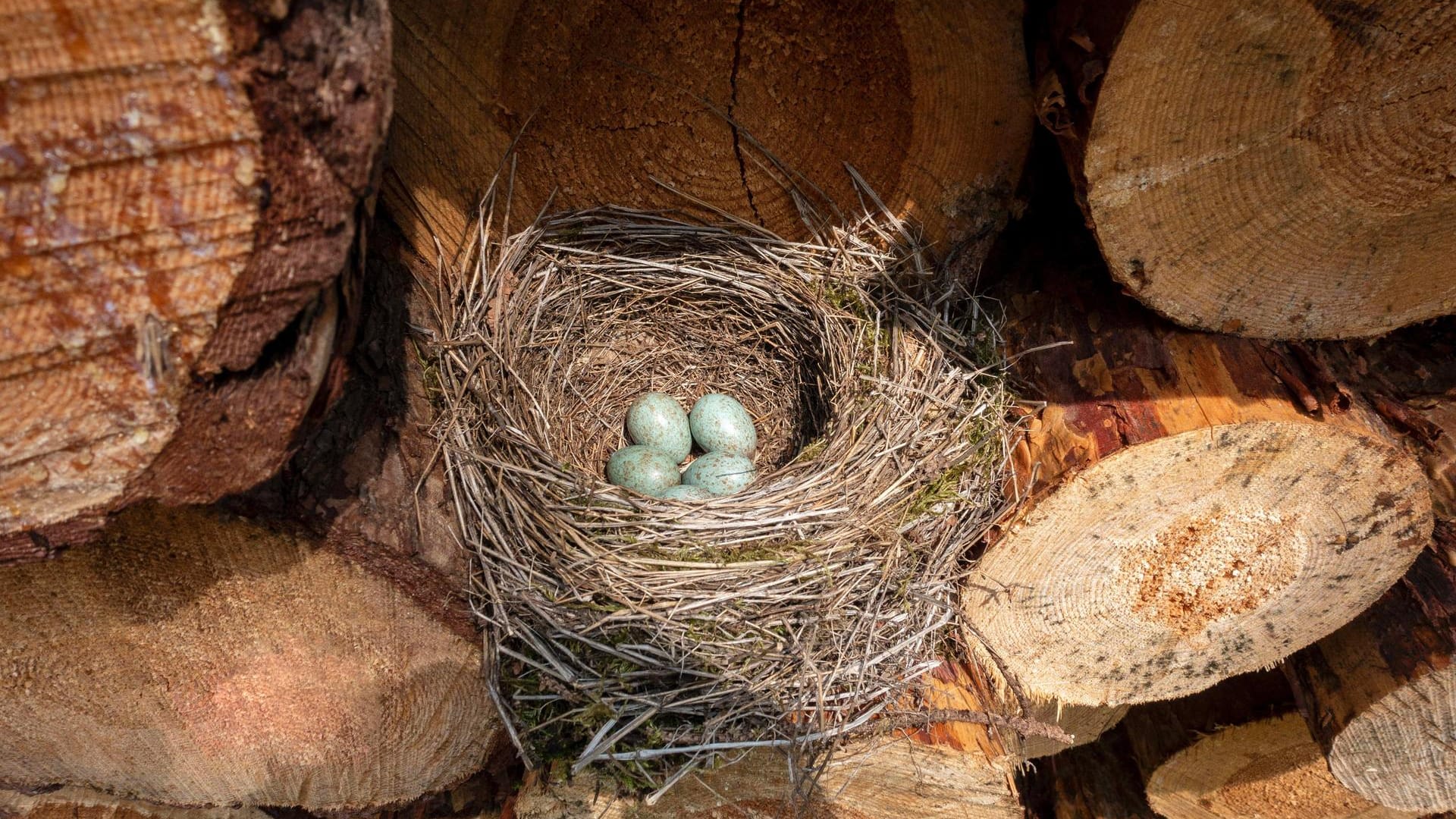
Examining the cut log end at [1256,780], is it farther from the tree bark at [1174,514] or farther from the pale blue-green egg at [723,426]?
the pale blue-green egg at [723,426]

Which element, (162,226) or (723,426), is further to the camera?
(723,426)

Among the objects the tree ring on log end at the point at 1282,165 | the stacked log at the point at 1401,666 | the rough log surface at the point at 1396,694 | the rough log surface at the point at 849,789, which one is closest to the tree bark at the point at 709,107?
the tree ring on log end at the point at 1282,165

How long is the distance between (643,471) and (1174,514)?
1.28 meters

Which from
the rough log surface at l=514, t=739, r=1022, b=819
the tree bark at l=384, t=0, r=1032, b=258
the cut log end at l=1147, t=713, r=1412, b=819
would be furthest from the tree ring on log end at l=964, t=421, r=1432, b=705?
the tree bark at l=384, t=0, r=1032, b=258

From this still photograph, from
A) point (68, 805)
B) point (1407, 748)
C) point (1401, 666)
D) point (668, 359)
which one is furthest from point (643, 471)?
point (1407, 748)

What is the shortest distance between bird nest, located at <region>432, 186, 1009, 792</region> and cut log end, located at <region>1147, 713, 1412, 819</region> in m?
1.31

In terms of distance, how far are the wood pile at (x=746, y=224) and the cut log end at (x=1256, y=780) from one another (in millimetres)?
29

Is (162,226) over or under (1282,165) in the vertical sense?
under

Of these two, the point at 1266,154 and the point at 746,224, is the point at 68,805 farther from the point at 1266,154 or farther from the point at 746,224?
the point at 1266,154

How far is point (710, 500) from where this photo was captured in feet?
5.86

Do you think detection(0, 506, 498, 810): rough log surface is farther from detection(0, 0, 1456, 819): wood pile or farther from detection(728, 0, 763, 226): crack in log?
detection(728, 0, 763, 226): crack in log

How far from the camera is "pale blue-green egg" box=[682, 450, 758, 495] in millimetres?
2035

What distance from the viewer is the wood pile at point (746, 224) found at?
0.84 metres

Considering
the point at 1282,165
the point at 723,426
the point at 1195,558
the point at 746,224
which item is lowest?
the point at 723,426
